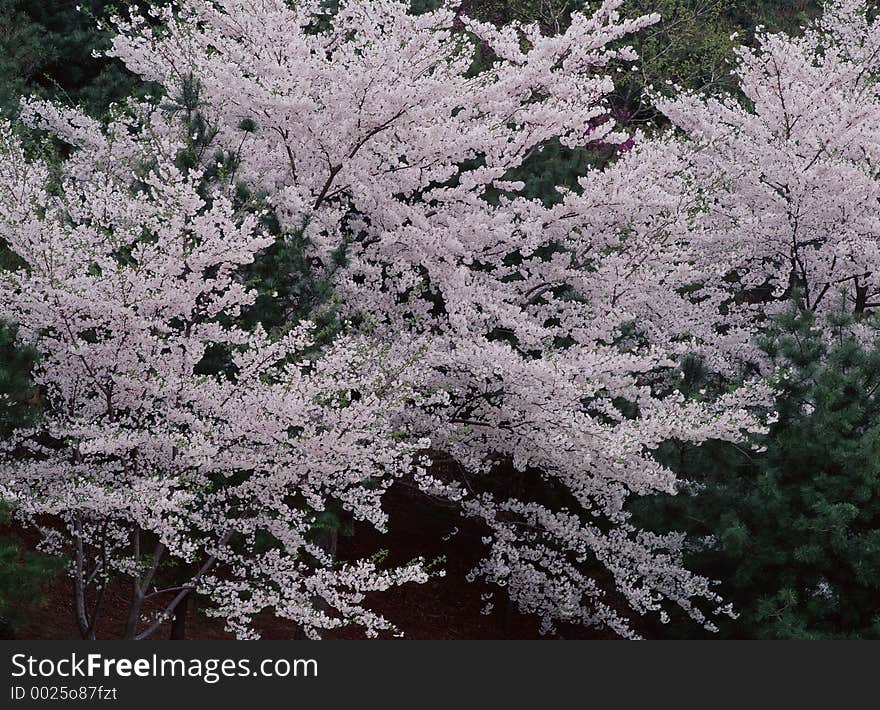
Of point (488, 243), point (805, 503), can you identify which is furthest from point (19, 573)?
point (805, 503)

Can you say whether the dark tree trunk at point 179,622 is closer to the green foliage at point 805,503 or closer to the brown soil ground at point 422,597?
the brown soil ground at point 422,597

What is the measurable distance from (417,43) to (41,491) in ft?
13.5

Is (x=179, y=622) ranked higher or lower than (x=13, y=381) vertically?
lower

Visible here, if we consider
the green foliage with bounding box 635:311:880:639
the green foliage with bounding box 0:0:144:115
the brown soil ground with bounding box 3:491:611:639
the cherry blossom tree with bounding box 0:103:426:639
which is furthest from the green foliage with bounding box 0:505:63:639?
the green foliage with bounding box 0:0:144:115

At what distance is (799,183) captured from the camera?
10.1 metres

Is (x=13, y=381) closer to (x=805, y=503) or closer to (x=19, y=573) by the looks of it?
(x=19, y=573)

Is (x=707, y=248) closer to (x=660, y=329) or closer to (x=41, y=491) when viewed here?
(x=660, y=329)

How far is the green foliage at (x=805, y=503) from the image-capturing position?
752 centimetres

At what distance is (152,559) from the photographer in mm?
6672

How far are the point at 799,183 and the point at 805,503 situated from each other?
12.2ft

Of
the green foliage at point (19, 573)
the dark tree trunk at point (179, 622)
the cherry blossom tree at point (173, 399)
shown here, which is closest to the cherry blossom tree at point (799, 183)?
the cherry blossom tree at point (173, 399)

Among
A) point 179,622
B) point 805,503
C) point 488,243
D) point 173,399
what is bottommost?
point 179,622

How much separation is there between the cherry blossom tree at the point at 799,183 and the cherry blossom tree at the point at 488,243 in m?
1.30

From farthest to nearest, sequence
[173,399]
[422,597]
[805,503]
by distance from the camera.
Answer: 1. [422,597]
2. [805,503]
3. [173,399]
